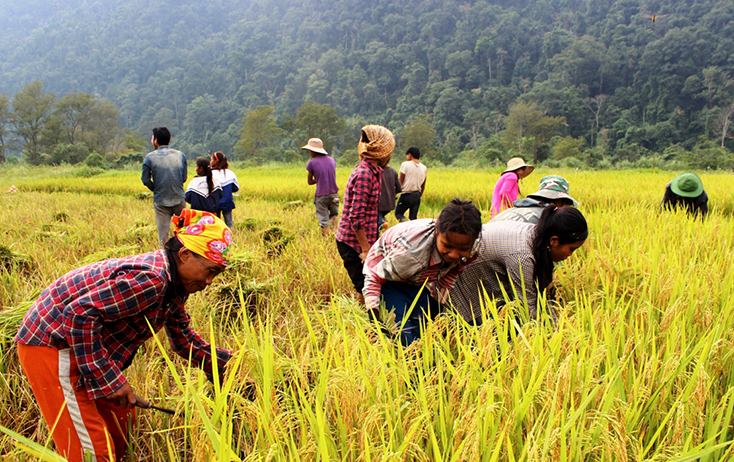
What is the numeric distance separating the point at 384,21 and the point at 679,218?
9332 cm

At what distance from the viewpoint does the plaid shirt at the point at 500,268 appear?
2.21m

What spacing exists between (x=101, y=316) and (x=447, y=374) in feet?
4.18

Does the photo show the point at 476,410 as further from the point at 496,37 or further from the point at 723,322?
the point at 496,37

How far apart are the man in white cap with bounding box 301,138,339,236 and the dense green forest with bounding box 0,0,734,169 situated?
2053cm

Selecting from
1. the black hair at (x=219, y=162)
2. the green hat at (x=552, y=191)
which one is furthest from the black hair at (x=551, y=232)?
the black hair at (x=219, y=162)

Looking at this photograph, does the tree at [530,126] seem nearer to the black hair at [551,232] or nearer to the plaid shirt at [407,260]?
the black hair at [551,232]

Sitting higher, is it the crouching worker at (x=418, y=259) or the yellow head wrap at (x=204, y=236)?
the yellow head wrap at (x=204, y=236)

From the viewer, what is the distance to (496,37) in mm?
68812

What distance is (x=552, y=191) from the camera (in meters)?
3.29

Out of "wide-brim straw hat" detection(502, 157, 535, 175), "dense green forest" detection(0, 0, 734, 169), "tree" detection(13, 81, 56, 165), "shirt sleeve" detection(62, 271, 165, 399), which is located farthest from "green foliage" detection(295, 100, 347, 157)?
"shirt sleeve" detection(62, 271, 165, 399)

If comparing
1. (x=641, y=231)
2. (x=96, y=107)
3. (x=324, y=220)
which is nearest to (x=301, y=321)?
(x=324, y=220)

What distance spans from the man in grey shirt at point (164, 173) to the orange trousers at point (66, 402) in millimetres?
3294

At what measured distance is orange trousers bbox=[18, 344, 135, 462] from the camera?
1.56 m

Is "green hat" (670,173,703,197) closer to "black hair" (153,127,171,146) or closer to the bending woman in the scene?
the bending woman
